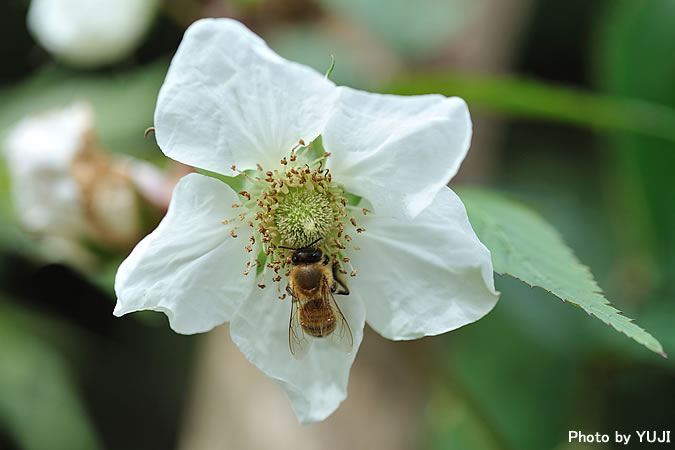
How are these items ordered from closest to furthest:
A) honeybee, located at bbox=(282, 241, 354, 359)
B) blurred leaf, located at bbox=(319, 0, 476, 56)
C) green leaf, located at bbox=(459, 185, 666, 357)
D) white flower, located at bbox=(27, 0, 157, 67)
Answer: green leaf, located at bbox=(459, 185, 666, 357)
honeybee, located at bbox=(282, 241, 354, 359)
white flower, located at bbox=(27, 0, 157, 67)
blurred leaf, located at bbox=(319, 0, 476, 56)

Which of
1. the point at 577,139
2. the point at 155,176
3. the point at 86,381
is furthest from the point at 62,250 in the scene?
the point at 577,139

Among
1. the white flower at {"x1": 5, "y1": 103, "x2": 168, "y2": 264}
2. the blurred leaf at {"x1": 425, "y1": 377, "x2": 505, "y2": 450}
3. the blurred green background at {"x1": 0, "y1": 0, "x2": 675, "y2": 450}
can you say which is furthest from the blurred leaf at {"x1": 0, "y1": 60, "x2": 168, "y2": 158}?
the blurred leaf at {"x1": 425, "y1": 377, "x2": 505, "y2": 450}

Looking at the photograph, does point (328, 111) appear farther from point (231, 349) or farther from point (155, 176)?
point (231, 349)

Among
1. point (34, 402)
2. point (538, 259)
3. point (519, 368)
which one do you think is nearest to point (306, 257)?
point (538, 259)

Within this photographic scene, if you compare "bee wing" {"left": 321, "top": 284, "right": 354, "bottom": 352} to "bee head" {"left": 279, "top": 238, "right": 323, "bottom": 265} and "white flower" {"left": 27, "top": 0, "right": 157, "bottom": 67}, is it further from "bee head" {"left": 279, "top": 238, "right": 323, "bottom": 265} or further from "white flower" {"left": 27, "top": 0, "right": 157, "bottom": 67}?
"white flower" {"left": 27, "top": 0, "right": 157, "bottom": 67}

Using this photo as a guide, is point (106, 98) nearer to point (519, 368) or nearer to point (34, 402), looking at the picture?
point (34, 402)

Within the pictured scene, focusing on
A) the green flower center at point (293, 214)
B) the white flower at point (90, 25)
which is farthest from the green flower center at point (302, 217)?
the white flower at point (90, 25)
